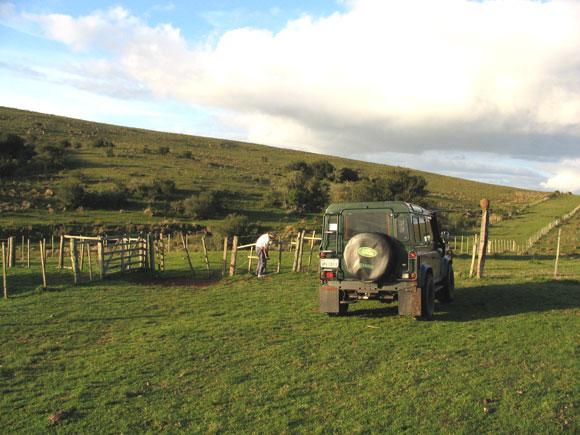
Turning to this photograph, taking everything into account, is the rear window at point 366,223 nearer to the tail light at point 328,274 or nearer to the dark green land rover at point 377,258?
the dark green land rover at point 377,258

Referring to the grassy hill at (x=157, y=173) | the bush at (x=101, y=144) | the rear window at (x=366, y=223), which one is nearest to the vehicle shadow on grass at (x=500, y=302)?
the rear window at (x=366, y=223)

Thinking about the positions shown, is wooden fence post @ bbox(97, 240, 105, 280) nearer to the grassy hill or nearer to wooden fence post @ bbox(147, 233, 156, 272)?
wooden fence post @ bbox(147, 233, 156, 272)

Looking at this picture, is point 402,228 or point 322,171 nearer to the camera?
point 402,228

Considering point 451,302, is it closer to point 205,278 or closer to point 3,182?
point 205,278

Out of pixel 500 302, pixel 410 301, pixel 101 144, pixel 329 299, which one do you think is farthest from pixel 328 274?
pixel 101 144

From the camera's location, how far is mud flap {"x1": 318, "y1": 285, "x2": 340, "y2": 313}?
10.6 metres

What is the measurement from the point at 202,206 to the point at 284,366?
36349 mm

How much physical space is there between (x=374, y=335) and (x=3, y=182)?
45652 millimetres

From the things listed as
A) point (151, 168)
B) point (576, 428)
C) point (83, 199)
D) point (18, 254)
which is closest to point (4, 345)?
point (576, 428)

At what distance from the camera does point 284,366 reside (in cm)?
773

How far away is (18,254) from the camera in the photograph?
2812 cm

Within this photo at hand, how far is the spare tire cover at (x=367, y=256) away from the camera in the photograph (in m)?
9.96

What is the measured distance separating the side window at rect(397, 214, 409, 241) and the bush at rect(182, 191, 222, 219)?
1334 inches

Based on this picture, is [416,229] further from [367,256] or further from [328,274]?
[328,274]
